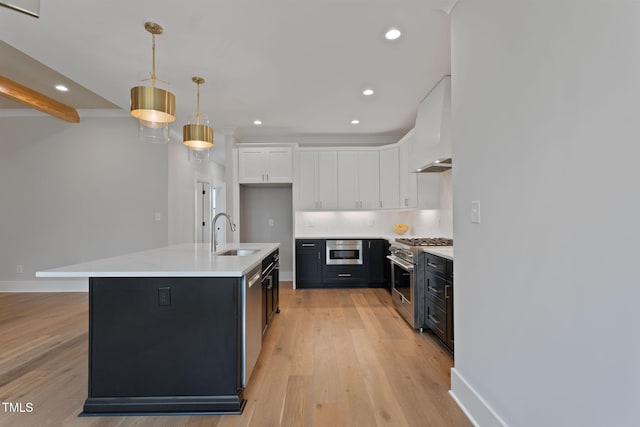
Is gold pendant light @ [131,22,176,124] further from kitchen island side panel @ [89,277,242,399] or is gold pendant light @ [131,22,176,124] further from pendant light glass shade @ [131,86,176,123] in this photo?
kitchen island side panel @ [89,277,242,399]

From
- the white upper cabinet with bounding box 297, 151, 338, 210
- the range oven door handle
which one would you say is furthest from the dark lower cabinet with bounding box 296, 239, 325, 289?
the range oven door handle

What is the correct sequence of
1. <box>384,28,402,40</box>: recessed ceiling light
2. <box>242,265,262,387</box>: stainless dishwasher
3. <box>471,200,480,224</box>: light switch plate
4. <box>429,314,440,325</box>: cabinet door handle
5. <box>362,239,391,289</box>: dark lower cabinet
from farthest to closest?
<box>362,239,391,289</box>: dark lower cabinet < <box>429,314,440,325</box>: cabinet door handle < <box>384,28,402,40</box>: recessed ceiling light < <box>242,265,262,387</box>: stainless dishwasher < <box>471,200,480,224</box>: light switch plate

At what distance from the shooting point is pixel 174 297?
6.01 feet

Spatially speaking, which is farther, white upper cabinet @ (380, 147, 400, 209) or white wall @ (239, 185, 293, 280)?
white wall @ (239, 185, 293, 280)

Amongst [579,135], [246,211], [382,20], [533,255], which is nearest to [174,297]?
[533,255]

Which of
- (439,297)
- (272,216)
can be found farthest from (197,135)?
(272,216)

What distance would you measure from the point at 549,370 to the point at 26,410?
9.30ft

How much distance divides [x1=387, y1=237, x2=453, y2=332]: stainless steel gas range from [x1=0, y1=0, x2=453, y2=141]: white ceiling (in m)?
1.77

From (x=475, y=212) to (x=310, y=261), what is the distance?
349 cm

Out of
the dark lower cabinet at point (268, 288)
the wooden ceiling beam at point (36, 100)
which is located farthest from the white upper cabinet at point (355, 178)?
the wooden ceiling beam at point (36, 100)

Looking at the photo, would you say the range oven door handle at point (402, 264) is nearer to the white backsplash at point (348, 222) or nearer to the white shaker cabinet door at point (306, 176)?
the white backsplash at point (348, 222)

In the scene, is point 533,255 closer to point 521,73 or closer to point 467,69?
point 521,73

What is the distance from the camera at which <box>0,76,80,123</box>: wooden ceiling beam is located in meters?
3.53

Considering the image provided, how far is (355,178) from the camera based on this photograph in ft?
17.0
